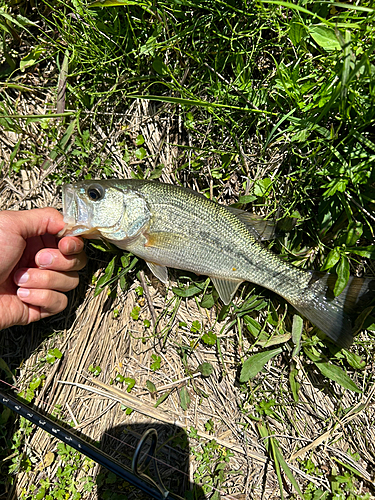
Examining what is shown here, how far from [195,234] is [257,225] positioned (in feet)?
1.82

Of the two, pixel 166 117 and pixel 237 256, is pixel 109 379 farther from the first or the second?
pixel 166 117

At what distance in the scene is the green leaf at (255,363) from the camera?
2.89m

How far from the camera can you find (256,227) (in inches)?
113

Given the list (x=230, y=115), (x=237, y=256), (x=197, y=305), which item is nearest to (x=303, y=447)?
(x=197, y=305)

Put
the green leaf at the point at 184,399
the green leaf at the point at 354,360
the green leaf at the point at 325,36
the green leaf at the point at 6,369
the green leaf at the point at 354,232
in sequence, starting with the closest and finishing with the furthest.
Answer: the green leaf at the point at 325,36 < the green leaf at the point at 354,232 < the green leaf at the point at 354,360 < the green leaf at the point at 184,399 < the green leaf at the point at 6,369

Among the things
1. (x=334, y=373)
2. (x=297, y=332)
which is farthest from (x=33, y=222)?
(x=334, y=373)

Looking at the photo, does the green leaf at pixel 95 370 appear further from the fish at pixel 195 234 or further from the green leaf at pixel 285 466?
the green leaf at pixel 285 466

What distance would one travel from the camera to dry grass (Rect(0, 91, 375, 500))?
2971 mm

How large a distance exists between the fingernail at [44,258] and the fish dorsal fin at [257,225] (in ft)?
5.28

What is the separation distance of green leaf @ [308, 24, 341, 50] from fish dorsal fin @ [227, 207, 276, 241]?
4.31ft

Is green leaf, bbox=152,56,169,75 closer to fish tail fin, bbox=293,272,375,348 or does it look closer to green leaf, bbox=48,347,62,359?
fish tail fin, bbox=293,272,375,348

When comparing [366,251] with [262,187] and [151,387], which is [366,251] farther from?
[151,387]

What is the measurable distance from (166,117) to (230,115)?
621 mm

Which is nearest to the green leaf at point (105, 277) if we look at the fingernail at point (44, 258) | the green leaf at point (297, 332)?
the fingernail at point (44, 258)
